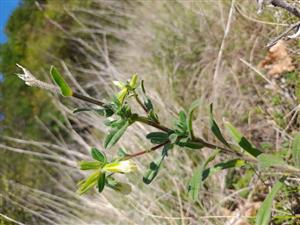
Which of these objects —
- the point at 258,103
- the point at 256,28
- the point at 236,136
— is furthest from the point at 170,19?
the point at 236,136

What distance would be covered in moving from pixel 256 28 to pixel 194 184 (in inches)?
57.0

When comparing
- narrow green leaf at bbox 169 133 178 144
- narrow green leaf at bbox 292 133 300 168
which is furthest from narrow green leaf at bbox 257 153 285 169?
narrow green leaf at bbox 169 133 178 144

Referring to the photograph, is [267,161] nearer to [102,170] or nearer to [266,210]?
[266,210]

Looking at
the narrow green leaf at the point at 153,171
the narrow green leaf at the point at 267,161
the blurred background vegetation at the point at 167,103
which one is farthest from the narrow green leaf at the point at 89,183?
the blurred background vegetation at the point at 167,103

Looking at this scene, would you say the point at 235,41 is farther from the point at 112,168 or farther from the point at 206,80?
the point at 112,168

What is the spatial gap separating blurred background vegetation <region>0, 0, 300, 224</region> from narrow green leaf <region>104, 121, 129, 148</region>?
39 centimetres

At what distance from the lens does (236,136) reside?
93 centimetres

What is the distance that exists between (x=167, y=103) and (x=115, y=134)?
1.59 metres

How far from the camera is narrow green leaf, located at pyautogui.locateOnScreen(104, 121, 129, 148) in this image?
35.1 inches

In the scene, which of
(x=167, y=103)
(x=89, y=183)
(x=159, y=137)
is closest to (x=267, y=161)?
(x=159, y=137)

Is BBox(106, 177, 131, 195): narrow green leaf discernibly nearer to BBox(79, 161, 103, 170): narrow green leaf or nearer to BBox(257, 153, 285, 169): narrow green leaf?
BBox(79, 161, 103, 170): narrow green leaf

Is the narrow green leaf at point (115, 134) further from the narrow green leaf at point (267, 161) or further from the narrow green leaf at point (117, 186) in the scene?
the narrow green leaf at point (267, 161)

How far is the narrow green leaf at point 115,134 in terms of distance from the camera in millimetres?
892

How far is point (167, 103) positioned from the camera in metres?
2.49
